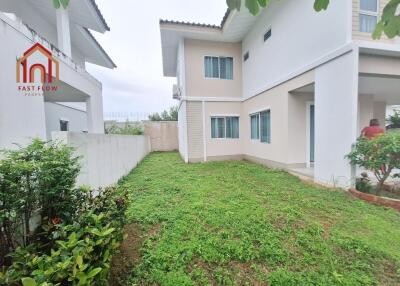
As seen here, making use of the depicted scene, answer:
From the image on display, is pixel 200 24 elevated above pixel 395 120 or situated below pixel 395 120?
above

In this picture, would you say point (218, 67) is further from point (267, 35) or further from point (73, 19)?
point (73, 19)

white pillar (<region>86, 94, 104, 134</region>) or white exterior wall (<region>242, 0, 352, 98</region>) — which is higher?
white exterior wall (<region>242, 0, 352, 98</region>)

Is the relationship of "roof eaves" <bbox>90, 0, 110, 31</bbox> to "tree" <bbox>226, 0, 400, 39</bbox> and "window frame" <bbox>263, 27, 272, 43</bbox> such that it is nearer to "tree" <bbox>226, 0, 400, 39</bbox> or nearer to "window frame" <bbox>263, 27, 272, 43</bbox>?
"window frame" <bbox>263, 27, 272, 43</bbox>

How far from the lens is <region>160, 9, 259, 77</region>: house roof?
7.73 meters

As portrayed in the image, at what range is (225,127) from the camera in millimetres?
9516

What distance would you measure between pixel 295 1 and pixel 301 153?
186 inches

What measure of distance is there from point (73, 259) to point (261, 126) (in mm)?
7796

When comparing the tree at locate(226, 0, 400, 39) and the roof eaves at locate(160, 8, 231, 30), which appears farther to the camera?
the roof eaves at locate(160, 8, 231, 30)

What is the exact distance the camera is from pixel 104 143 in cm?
448

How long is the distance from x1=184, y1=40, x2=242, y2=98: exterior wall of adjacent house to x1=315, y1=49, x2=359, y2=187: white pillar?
459 centimetres

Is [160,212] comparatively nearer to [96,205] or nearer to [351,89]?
[96,205]

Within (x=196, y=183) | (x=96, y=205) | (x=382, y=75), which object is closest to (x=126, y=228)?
(x=96, y=205)

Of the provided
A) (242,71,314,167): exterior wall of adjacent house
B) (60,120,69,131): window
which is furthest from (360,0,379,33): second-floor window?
(60,120,69,131): window

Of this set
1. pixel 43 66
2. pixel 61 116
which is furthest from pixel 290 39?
pixel 61 116
